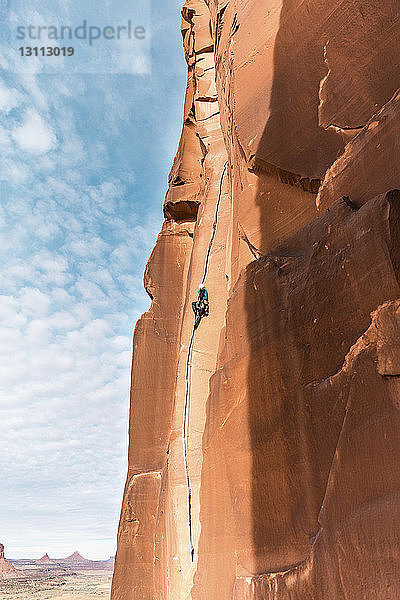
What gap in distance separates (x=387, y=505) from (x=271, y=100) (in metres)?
3.22

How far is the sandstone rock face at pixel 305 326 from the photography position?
279 centimetres

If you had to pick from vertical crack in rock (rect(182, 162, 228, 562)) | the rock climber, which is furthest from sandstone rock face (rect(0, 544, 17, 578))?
the rock climber

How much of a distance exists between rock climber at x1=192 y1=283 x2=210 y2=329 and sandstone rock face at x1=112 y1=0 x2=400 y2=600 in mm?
2033

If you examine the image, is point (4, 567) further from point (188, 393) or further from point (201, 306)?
point (201, 306)

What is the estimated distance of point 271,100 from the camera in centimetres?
454

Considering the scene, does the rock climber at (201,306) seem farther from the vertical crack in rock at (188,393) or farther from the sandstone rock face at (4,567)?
the sandstone rock face at (4,567)

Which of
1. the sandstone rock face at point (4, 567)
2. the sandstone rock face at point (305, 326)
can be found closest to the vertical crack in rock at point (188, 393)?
the sandstone rock face at point (305, 326)

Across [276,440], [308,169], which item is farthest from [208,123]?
[276,440]

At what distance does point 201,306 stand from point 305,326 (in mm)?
3948

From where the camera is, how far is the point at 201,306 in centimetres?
733

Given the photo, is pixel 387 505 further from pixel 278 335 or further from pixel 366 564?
pixel 278 335

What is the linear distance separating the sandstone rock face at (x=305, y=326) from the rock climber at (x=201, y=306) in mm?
2033

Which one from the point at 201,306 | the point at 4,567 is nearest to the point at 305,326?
the point at 201,306

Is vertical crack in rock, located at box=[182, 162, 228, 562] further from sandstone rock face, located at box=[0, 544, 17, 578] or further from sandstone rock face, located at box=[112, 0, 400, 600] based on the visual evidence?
sandstone rock face, located at box=[0, 544, 17, 578]
